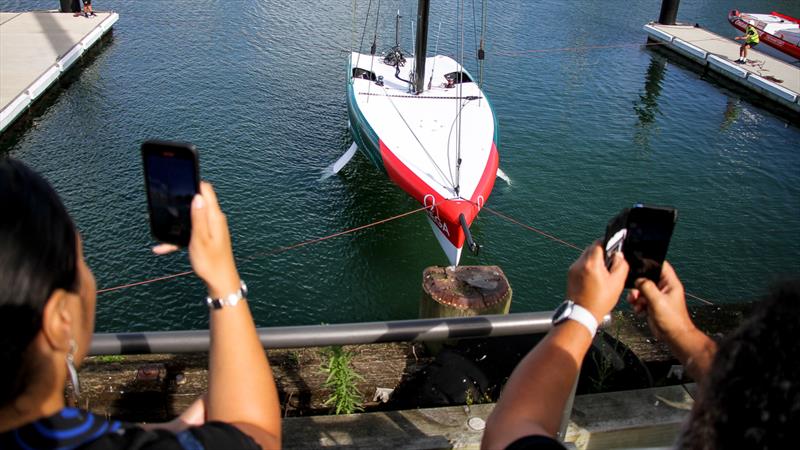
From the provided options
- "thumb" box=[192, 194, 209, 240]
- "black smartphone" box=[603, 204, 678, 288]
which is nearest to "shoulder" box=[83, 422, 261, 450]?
"thumb" box=[192, 194, 209, 240]

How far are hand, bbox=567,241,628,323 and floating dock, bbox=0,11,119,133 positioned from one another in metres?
16.7

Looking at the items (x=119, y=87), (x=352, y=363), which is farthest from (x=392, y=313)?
(x=119, y=87)

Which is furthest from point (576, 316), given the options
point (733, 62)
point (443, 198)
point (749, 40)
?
point (749, 40)

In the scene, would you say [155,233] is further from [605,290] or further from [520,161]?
[520,161]

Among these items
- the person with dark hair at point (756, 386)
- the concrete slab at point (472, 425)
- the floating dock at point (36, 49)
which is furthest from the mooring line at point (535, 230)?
the floating dock at point (36, 49)

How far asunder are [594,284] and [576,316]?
11cm

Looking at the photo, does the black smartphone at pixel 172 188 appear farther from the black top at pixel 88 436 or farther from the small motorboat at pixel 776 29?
the small motorboat at pixel 776 29

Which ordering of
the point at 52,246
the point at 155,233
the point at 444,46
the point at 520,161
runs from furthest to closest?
the point at 444,46 < the point at 520,161 < the point at 155,233 < the point at 52,246

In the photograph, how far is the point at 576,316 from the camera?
195cm

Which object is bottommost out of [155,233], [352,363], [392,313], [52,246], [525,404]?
[392,313]

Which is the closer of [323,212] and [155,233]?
[155,233]

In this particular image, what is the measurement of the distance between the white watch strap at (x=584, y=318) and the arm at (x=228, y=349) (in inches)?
37.7

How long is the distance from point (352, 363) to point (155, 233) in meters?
2.67

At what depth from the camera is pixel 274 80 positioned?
19.0 m
